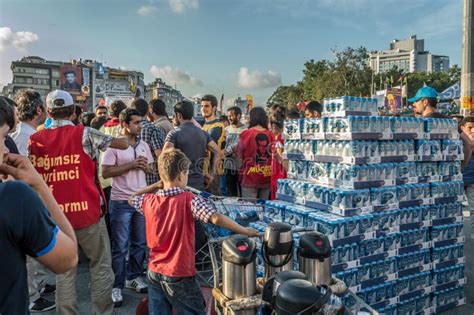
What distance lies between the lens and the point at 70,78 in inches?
3467

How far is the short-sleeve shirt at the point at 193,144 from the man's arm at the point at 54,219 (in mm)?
3052

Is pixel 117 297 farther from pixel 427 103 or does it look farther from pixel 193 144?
pixel 427 103

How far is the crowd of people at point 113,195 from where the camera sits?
57.9 inches

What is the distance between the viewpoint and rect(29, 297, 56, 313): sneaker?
4.28 m

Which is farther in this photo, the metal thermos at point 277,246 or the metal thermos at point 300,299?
the metal thermos at point 277,246

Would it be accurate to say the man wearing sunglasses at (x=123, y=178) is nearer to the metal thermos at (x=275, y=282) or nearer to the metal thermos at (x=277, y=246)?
the metal thermos at (x=277, y=246)

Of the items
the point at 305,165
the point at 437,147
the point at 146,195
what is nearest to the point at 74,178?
the point at 146,195

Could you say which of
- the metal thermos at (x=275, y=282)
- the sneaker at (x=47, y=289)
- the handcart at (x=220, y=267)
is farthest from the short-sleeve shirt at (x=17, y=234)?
the sneaker at (x=47, y=289)

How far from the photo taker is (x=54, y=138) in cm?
335

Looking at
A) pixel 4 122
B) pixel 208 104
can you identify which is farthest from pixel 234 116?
pixel 4 122

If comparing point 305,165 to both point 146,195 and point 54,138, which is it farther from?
point 54,138

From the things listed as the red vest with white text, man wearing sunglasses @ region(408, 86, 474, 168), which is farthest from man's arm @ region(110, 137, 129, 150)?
man wearing sunglasses @ region(408, 86, 474, 168)

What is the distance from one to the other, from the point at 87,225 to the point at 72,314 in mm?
760

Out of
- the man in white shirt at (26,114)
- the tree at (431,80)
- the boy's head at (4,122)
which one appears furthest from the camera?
the tree at (431,80)
